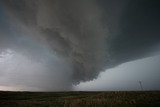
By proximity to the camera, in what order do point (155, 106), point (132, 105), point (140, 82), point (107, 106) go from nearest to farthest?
point (155, 106), point (132, 105), point (107, 106), point (140, 82)

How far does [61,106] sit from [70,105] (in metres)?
2.73

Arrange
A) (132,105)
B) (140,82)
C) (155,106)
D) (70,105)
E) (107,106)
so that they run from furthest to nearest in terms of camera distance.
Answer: (140,82)
(70,105)
(107,106)
(132,105)
(155,106)

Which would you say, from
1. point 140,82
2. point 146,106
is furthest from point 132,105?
point 140,82

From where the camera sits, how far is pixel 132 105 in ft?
91.6

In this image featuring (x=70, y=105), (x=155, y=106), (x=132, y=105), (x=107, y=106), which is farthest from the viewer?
(x=70, y=105)

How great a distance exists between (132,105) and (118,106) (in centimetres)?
244

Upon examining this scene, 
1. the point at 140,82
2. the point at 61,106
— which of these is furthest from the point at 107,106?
the point at 140,82

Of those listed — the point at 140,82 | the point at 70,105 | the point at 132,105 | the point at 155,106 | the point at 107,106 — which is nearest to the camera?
the point at 155,106

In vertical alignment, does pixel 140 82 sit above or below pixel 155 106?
above

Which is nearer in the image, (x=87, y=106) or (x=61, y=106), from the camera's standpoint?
(x=87, y=106)

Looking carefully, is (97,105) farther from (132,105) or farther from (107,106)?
(132,105)

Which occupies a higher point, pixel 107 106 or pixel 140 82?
pixel 140 82

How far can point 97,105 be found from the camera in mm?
32000

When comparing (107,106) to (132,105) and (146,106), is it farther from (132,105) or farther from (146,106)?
(146,106)
